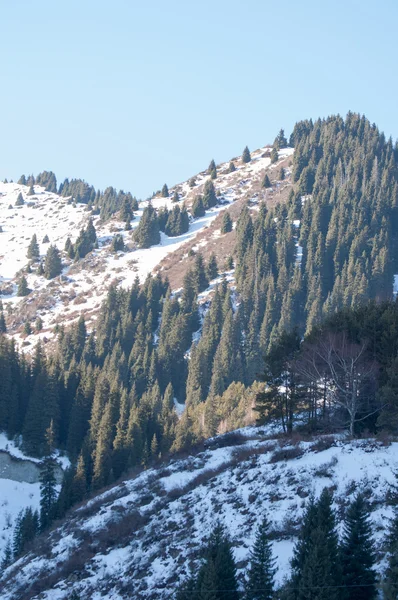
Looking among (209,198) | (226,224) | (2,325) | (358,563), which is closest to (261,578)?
(358,563)

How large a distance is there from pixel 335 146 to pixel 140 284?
231 feet

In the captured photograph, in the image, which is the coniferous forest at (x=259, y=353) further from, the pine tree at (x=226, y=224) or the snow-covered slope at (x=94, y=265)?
the pine tree at (x=226, y=224)

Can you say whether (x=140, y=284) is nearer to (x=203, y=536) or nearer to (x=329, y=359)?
(x=329, y=359)

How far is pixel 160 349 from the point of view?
368ft

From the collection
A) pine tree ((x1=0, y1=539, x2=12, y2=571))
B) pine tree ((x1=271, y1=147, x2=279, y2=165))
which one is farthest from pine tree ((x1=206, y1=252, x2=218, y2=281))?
pine tree ((x1=0, y1=539, x2=12, y2=571))

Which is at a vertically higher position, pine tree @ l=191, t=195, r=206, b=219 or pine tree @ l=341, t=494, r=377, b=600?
pine tree @ l=191, t=195, r=206, b=219

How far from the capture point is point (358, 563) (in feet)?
65.8

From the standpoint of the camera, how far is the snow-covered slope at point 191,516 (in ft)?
88.1

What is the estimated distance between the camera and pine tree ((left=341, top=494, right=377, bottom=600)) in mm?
19792

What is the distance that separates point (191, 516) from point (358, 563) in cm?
1290

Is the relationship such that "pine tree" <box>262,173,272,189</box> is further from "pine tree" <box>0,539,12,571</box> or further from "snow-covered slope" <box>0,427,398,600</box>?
"snow-covered slope" <box>0,427,398,600</box>

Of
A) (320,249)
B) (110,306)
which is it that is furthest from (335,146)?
(110,306)

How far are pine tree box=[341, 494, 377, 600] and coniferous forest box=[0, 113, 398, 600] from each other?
0.06 m

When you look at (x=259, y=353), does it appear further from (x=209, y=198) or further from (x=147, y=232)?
(x=209, y=198)
